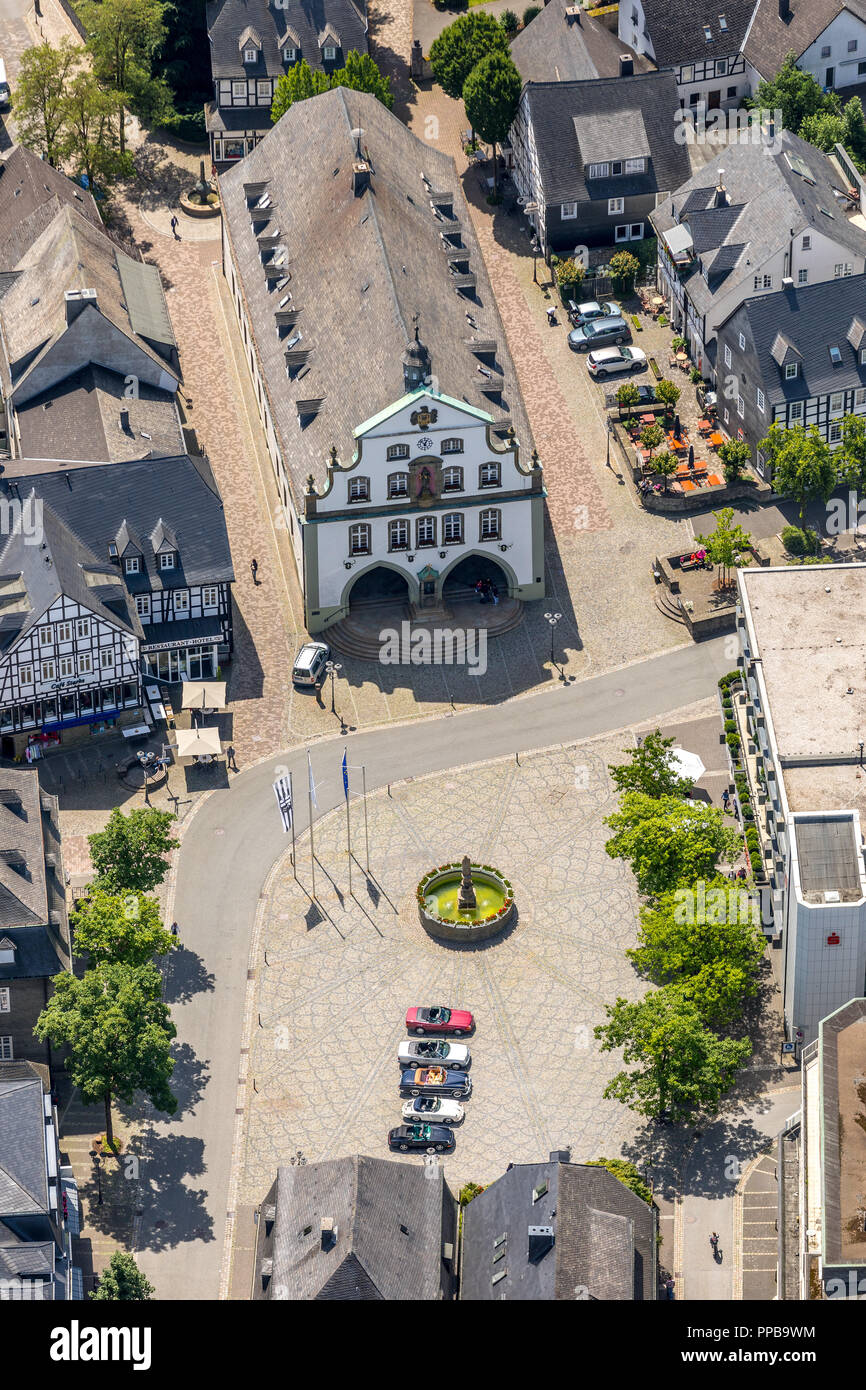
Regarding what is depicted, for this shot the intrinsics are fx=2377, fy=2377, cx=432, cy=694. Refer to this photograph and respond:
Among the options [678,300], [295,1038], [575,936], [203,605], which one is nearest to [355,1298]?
[295,1038]

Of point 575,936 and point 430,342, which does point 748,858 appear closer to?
point 575,936

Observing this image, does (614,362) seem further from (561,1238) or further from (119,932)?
(561,1238)

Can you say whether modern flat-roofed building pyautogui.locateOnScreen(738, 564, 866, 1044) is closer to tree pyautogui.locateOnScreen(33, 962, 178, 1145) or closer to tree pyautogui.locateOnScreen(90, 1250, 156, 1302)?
tree pyautogui.locateOnScreen(33, 962, 178, 1145)

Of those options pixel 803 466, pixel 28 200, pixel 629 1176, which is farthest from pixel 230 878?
pixel 28 200

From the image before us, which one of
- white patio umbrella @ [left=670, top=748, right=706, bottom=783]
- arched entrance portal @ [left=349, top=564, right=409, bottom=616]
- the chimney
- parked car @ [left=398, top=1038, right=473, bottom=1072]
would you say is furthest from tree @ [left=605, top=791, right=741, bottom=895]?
the chimney

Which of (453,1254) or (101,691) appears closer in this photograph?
(453,1254)

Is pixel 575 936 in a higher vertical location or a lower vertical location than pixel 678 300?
lower

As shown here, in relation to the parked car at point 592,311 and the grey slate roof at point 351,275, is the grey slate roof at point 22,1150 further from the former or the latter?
the parked car at point 592,311
